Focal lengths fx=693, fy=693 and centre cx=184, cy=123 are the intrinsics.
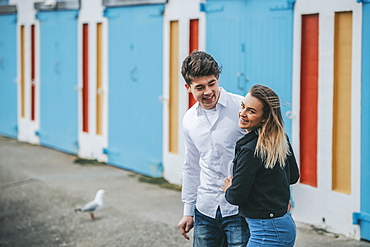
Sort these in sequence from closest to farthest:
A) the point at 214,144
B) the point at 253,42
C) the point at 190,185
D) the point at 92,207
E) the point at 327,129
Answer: the point at 214,144 < the point at 190,185 < the point at 327,129 < the point at 92,207 < the point at 253,42

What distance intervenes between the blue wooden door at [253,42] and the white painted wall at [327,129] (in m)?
0.13

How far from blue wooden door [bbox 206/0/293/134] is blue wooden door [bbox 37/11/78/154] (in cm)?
Answer: 367

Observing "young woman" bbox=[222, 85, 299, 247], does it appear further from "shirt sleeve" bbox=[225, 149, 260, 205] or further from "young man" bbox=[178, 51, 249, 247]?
"young man" bbox=[178, 51, 249, 247]

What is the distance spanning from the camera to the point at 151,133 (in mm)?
8898

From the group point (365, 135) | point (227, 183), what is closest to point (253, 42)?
point (365, 135)

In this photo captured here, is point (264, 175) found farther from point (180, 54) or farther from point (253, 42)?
point (180, 54)

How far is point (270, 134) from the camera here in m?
3.39

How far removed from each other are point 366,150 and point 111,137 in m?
4.73

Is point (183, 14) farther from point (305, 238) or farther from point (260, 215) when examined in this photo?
point (260, 215)

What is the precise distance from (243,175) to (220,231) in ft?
1.84

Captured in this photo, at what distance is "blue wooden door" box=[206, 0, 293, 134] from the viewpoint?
21.4 feet

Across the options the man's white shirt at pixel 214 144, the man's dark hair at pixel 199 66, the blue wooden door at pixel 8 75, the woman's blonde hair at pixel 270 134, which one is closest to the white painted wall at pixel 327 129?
the man's white shirt at pixel 214 144

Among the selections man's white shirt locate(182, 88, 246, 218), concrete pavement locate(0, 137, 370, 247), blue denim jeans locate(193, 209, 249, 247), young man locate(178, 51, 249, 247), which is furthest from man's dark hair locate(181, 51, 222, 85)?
concrete pavement locate(0, 137, 370, 247)

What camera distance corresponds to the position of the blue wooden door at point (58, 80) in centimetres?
1073
